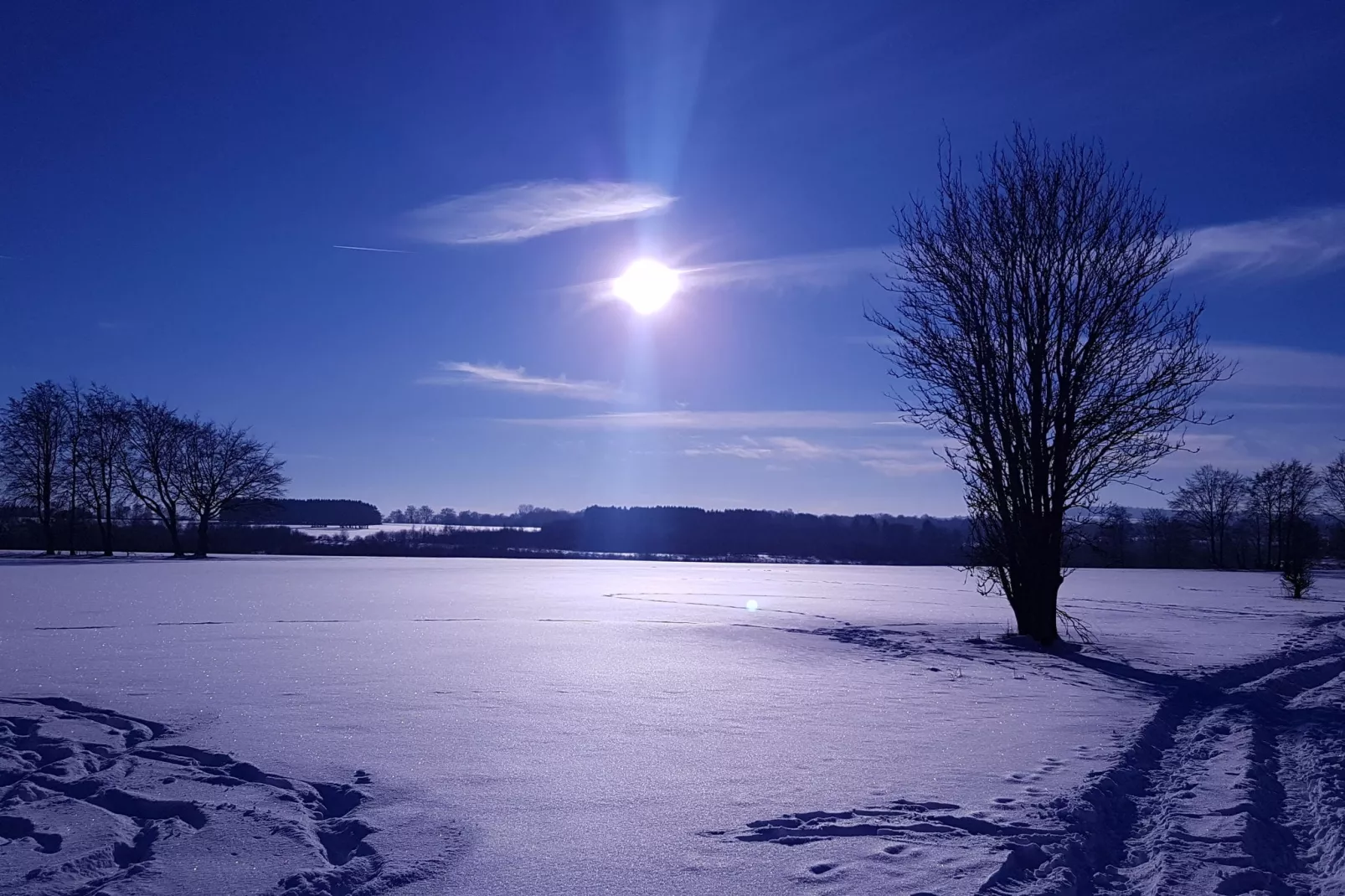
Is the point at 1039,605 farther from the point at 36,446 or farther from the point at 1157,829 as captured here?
the point at 36,446

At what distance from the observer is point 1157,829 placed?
4.90m

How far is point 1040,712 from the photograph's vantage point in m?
8.45

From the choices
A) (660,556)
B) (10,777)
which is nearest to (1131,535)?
(660,556)

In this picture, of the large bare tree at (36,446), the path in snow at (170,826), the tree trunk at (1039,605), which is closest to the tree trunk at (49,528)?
the large bare tree at (36,446)

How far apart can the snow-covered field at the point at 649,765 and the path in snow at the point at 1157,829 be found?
0.9 inches

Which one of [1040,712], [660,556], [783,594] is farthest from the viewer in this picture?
[660,556]

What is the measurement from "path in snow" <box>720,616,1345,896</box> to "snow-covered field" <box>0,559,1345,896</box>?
0.02 meters

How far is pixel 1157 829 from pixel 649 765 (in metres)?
3.00

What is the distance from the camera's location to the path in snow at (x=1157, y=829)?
414 centimetres

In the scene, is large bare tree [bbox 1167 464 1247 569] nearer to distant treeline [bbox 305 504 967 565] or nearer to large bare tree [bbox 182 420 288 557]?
distant treeline [bbox 305 504 967 565]

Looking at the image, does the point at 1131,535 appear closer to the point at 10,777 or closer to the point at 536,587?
the point at 536,587

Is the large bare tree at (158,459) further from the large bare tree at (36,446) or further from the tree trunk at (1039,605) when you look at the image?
the tree trunk at (1039,605)

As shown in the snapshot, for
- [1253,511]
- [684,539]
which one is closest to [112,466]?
[684,539]

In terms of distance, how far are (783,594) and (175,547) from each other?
3915cm
